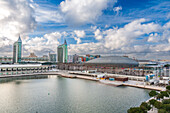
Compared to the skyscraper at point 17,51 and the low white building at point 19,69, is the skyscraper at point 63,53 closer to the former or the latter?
the skyscraper at point 17,51

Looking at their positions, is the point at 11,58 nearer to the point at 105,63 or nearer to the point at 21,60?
the point at 21,60

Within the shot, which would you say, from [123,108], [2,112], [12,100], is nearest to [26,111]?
[2,112]

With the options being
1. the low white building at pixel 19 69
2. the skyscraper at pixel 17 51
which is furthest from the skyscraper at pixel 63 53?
the low white building at pixel 19 69

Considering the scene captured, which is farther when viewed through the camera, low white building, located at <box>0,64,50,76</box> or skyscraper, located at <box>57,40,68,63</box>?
skyscraper, located at <box>57,40,68,63</box>

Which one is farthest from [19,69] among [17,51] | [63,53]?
[63,53]

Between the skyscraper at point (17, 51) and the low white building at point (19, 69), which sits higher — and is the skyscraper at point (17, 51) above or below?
above

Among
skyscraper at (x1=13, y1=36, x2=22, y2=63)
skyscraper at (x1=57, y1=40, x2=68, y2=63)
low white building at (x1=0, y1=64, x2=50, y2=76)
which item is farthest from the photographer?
skyscraper at (x1=57, y1=40, x2=68, y2=63)

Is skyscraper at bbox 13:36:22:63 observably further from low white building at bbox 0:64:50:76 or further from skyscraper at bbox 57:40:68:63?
low white building at bbox 0:64:50:76

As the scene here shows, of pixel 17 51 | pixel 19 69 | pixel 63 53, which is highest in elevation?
pixel 17 51

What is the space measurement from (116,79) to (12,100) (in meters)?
28.2

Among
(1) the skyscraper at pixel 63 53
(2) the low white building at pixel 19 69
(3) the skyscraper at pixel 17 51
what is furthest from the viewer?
(1) the skyscraper at pixel 63 53

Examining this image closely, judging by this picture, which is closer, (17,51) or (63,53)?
(17,51)

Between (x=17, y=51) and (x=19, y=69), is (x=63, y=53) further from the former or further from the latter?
(x=19, y=69)

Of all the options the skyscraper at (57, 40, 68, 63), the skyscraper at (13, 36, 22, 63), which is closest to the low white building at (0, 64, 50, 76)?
the skyscraper at (13, 36, 22, 63)
